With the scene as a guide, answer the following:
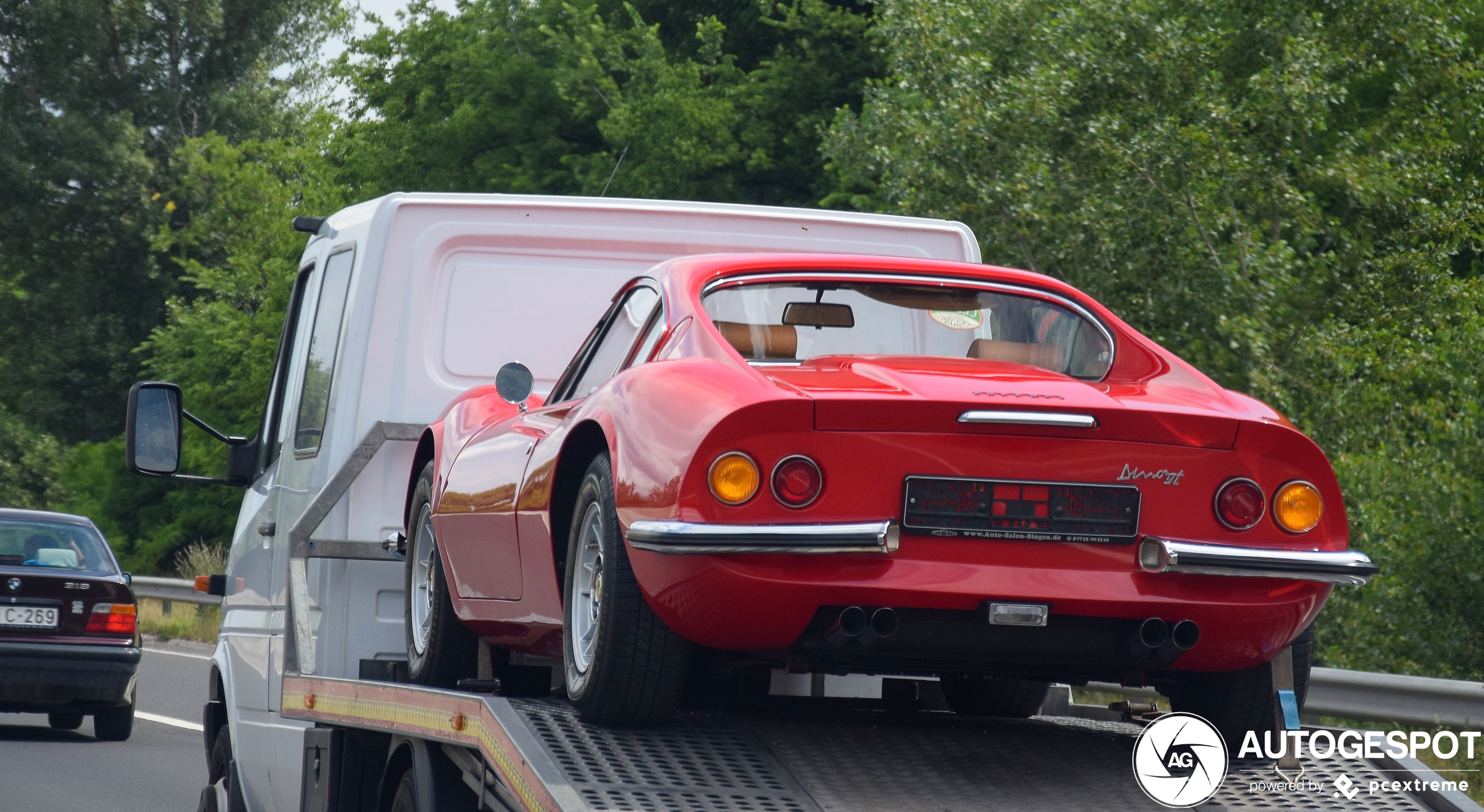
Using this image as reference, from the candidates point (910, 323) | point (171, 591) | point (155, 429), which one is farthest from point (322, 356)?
point (171, 591)

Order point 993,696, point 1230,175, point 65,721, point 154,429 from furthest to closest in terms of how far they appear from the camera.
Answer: point 1230,175 < point 65,721 < point 154,429 < point 993,696

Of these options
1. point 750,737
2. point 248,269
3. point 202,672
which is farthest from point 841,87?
point 750,737

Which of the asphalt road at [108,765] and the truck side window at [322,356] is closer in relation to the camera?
the truck side window at [322,356]

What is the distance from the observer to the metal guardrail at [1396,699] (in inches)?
294

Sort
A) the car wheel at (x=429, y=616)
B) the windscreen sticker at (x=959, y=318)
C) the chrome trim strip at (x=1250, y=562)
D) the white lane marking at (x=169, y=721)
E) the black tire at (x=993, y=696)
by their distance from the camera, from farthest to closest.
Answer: the white lane marking at (x=169, y=721)
the black tire at (x=993, y=696)
the car wheel at (x=429, y=616)
the windscreen sticker at (x=959, y=318)
the chrome trim strip at (x=1250, y=562)

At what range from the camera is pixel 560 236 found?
6.48 meters

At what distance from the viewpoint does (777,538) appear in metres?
3.77

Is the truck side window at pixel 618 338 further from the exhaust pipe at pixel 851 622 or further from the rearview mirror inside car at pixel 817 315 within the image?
the exhaust pipe at pixel 851 622

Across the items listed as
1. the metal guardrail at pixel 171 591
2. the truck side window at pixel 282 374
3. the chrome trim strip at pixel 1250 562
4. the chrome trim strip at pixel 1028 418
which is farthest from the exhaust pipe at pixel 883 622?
the metal guardrail at pixel 171 591

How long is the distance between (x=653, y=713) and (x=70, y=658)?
33.3 ft

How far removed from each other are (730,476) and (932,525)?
1.41ft

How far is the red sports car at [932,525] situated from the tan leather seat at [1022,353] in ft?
0.34

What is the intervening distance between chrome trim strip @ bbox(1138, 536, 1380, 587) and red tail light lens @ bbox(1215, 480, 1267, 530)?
0.05m

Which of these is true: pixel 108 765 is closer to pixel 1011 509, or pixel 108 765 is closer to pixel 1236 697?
pixel 1236 697
